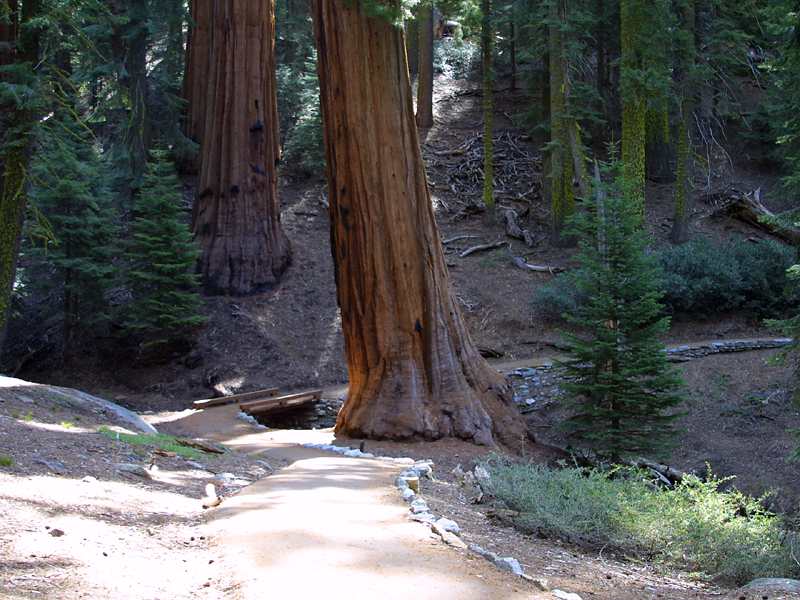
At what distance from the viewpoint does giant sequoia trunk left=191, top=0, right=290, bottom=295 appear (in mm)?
20422

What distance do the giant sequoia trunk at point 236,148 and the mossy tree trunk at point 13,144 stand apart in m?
7.34

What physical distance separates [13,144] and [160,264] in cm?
561

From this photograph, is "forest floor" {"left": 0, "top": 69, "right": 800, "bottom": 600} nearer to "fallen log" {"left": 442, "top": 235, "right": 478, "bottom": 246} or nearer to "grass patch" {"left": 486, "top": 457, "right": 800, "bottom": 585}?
"fallen log" {"left": 442, "top": 235, "right": 478, "bottom": 246}

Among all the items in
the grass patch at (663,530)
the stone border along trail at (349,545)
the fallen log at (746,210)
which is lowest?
the grass patch at (663,530)

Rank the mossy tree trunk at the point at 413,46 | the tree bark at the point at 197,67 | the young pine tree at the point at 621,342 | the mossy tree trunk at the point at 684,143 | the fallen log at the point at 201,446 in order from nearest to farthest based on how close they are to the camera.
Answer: the fallen log at the point at 201,446 → the young pine tree at the point at 621,342 → the mossy tree trunk at the point at 684,143 → the tree bark at the point at 197,67 → the mossy tree trunk at the point at 413,46

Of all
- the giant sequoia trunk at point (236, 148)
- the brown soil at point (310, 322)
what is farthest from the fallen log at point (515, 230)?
the giant sequoia trunk at point (236, 148)

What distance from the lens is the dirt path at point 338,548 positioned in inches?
157

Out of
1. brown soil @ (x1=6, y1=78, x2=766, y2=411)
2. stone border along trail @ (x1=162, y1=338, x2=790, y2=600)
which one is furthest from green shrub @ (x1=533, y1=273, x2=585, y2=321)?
stone border along trail @ (x1=162, y1=338, x2=790, y2=600)

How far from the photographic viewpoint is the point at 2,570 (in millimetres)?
3994

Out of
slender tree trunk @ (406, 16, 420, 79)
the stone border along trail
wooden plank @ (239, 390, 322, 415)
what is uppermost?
slender tree trunk @ (406, 16, 420, 79)

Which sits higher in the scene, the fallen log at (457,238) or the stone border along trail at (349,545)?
the fallen log at (457,238)

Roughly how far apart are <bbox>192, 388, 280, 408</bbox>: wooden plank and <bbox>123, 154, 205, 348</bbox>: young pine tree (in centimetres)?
241

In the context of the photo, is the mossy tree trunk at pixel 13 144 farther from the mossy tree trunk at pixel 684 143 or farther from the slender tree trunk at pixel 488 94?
the mossy tree trunk at pixel 684 143

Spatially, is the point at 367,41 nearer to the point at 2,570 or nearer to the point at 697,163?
the point at 2,570
